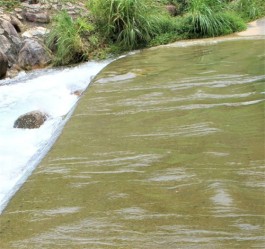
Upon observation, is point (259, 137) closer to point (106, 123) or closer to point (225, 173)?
point (225, 173)

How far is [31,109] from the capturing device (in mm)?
7234

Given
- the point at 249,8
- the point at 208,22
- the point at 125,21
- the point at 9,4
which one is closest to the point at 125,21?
the point at 125,21

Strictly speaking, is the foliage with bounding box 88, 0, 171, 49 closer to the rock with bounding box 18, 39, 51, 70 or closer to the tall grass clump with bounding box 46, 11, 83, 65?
the tall grass clump with bounding box 46, 11, 83, 65

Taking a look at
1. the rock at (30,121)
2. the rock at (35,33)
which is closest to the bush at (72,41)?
the rock at (35,33)

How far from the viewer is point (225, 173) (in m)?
3.49

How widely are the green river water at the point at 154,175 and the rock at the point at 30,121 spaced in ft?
2.31

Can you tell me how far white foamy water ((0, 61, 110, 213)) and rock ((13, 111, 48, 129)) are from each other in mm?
84

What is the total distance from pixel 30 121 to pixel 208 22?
626cm

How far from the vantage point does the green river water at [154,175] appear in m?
2.82

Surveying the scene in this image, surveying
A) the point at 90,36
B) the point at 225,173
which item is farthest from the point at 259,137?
the point at 90,36

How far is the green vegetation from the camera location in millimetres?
10648

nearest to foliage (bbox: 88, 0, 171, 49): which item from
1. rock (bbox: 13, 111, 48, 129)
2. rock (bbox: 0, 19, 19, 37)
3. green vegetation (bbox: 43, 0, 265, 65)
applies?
green vegetation (bbox: 43, 0, 265, 65)

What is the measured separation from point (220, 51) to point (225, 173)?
5.48 meters

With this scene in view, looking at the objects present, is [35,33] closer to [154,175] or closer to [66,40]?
[66,40]
